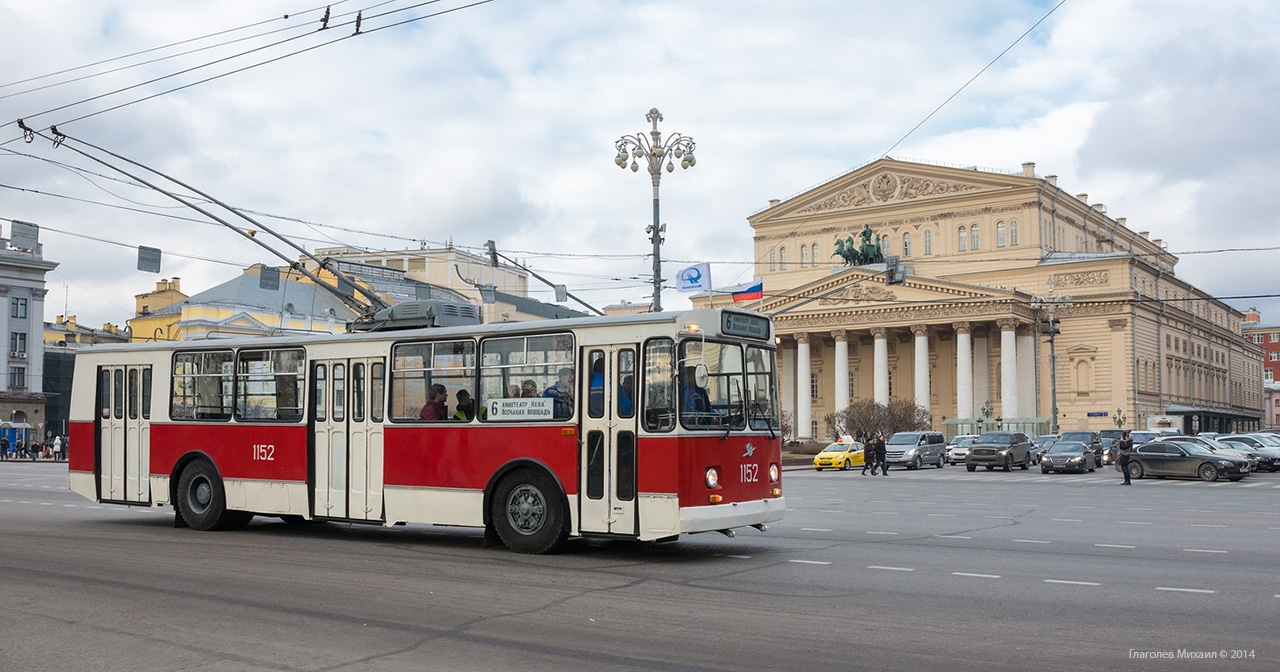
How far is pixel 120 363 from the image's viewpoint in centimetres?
1772

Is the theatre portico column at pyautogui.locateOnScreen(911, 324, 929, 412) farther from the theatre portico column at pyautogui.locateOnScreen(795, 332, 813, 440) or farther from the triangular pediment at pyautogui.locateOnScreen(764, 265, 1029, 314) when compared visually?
the theatre portico column at pyautogui.locateOnScreen(795, 332, 813, 440)

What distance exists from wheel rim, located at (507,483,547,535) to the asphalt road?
1.31 feet

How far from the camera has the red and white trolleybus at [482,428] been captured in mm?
12812

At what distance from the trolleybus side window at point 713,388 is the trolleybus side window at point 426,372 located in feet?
9.44

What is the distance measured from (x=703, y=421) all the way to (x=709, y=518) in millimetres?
1075

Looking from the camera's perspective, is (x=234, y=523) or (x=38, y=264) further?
(x=38, y=264)

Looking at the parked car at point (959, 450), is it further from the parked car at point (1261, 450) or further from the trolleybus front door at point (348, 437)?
the trolleybus front door at point (348, 437)

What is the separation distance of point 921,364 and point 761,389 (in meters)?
70.9

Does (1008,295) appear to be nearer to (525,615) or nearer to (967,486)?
(967,486)

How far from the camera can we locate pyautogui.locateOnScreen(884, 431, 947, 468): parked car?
166 ft

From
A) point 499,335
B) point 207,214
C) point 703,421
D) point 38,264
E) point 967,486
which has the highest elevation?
point 38,264

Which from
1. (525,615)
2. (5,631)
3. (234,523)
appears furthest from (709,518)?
(234,523)

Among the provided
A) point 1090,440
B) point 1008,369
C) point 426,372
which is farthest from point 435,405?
point 1008,369

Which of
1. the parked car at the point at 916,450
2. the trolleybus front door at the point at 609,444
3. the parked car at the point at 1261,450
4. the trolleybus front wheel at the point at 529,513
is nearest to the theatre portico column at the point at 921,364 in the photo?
the parked car at the point at 916,450
